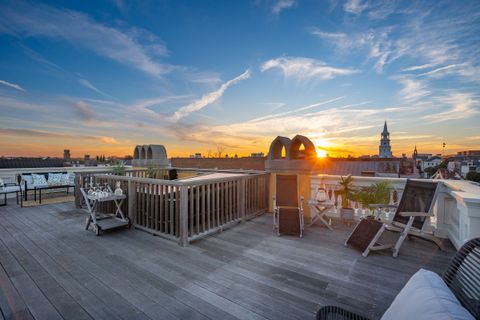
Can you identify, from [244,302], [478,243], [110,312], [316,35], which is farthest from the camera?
[316,35]

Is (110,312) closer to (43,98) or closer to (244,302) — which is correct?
(244,302)

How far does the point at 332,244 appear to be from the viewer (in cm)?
347

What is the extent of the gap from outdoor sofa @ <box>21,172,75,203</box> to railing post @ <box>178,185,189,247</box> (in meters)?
5.94

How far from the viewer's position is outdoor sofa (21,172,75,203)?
6.61 metres

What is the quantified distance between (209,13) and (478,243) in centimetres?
673

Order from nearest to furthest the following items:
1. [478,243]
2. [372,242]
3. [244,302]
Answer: [478,243] → [244,302] → [372,242]

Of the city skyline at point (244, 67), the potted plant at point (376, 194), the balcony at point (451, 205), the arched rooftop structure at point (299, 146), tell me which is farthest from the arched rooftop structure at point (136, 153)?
the potted plant at point (376, 194)

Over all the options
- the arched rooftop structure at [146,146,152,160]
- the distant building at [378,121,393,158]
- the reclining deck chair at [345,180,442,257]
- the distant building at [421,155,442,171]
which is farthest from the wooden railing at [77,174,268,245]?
the distant building at [378,121,393,158]

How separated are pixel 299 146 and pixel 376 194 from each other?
198 centimetres

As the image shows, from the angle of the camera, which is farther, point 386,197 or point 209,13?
point 209,13

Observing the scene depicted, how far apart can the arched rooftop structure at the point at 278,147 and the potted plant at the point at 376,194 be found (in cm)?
179

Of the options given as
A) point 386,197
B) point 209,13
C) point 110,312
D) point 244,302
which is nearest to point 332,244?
point 386,197

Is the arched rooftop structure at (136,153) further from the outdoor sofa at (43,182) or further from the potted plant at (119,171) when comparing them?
the outdoor sofa at (43,182)

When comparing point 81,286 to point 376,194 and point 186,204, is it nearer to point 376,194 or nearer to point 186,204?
point 186,204
